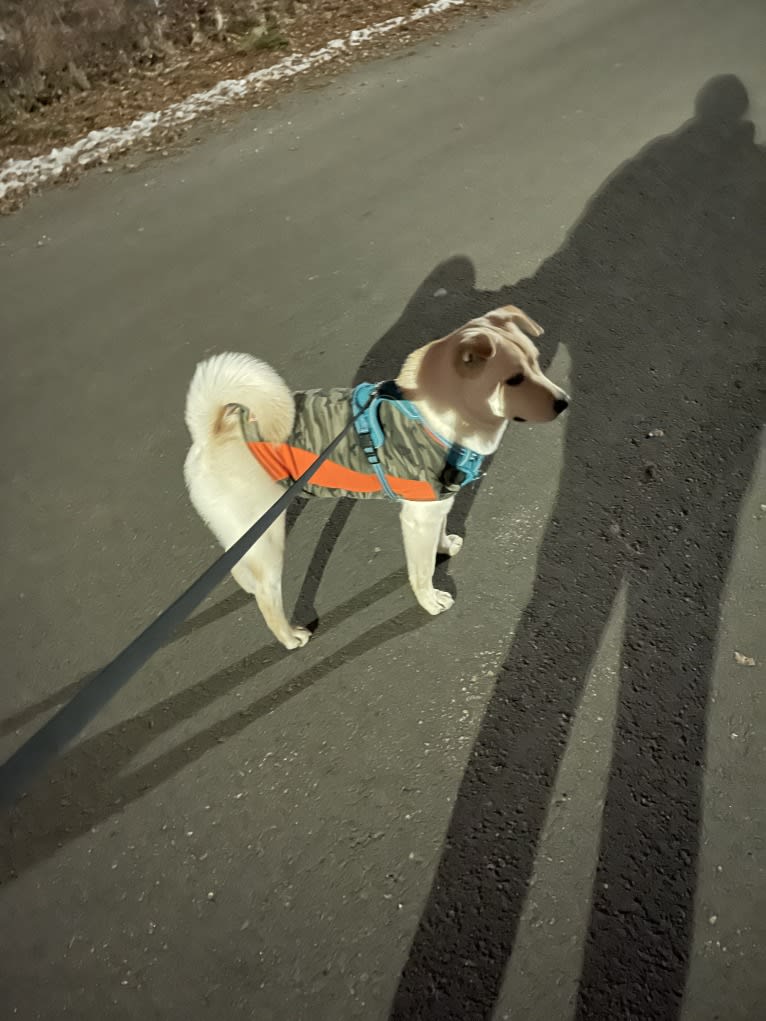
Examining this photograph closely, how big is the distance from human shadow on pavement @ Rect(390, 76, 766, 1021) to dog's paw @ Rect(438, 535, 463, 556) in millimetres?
375

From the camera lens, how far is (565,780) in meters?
2.55

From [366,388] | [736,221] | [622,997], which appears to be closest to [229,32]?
[736,221]

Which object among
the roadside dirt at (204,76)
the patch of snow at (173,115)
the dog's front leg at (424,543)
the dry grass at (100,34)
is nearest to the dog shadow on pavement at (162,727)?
the dog's front leg at (424,543)

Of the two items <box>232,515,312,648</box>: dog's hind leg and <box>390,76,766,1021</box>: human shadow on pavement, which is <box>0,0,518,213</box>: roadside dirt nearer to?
<box>390,76,766,1021</box>: human shadow on pavement

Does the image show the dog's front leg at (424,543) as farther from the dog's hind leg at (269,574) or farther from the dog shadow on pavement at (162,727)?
the dog's hind leg at (269,574)

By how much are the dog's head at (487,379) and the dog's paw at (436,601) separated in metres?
0.88

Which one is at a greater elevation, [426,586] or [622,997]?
[426,586]

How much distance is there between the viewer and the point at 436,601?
2955 millimetres

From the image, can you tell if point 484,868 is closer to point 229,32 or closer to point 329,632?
point 329,632

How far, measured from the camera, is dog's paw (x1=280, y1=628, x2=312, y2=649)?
291 cm

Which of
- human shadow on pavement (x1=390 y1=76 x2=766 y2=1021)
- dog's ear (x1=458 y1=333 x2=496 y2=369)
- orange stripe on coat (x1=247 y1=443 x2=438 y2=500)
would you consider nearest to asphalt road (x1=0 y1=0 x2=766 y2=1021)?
human shadow on pavement (x1=390 y1=76 x2=766 y2=1021)

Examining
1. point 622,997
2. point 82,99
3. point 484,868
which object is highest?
point 82,99

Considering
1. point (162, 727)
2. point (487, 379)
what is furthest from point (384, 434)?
point (162, 727)

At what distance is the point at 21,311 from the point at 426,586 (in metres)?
3.45
